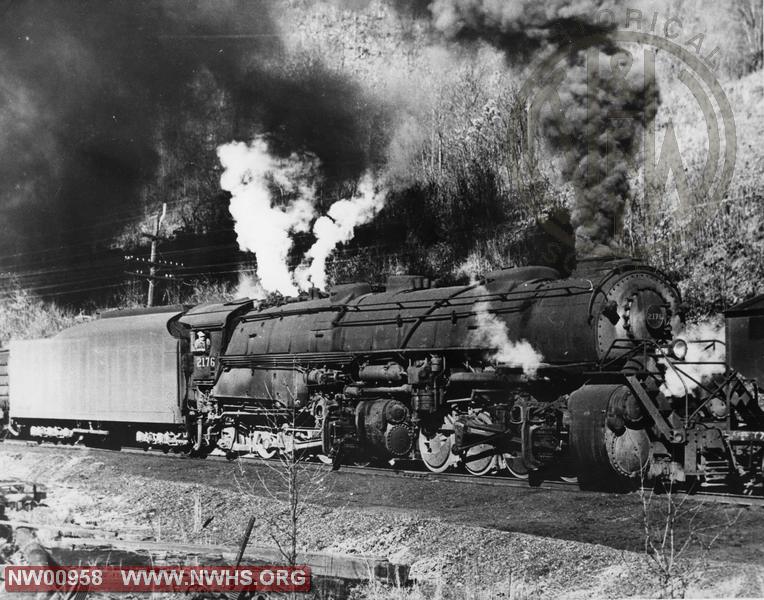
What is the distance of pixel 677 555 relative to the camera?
631 centimetres

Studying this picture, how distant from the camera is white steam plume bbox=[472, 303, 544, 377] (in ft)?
34.1

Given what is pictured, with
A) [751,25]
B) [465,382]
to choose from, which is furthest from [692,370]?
[751,25]

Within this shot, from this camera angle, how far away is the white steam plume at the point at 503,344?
10.4m

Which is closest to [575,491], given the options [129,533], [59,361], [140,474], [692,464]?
[692,464]

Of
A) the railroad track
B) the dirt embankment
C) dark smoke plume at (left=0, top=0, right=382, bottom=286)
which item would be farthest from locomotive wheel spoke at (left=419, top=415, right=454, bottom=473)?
dark smoke plume at (left=0, top=0, right=382, bottom=286)

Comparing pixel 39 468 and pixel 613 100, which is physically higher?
pixel 613 100

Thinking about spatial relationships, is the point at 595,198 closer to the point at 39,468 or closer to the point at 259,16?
the point at 259,16

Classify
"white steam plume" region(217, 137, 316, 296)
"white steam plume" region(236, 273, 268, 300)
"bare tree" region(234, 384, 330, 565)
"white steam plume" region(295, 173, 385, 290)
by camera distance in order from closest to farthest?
"bare tree" region(234, 384, 330, 565) → "white steam plume" region(217, 137, 316, 296) → "white steam plume" region(295, 173, 385, 290) → "white steam plume" region(236, 273, 268, 300)

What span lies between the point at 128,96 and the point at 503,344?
1033 centimetres

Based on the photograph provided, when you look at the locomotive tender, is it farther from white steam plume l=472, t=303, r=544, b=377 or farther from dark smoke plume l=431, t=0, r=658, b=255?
dark smoke plume l=431, t=0, r=658, b=255

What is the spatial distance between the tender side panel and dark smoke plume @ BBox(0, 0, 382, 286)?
11.4 feet

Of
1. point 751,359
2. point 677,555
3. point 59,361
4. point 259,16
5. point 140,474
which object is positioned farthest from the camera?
point 59,361

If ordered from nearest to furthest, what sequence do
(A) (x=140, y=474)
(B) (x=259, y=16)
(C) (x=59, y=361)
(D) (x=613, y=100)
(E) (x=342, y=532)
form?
(E) (x=342, y=532)
(D) (x=613, y=100)
(A) (x=140, y=474)
(B) (x=259, y=16)
(C) (x=59, y=361)

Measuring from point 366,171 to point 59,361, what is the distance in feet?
29.1
